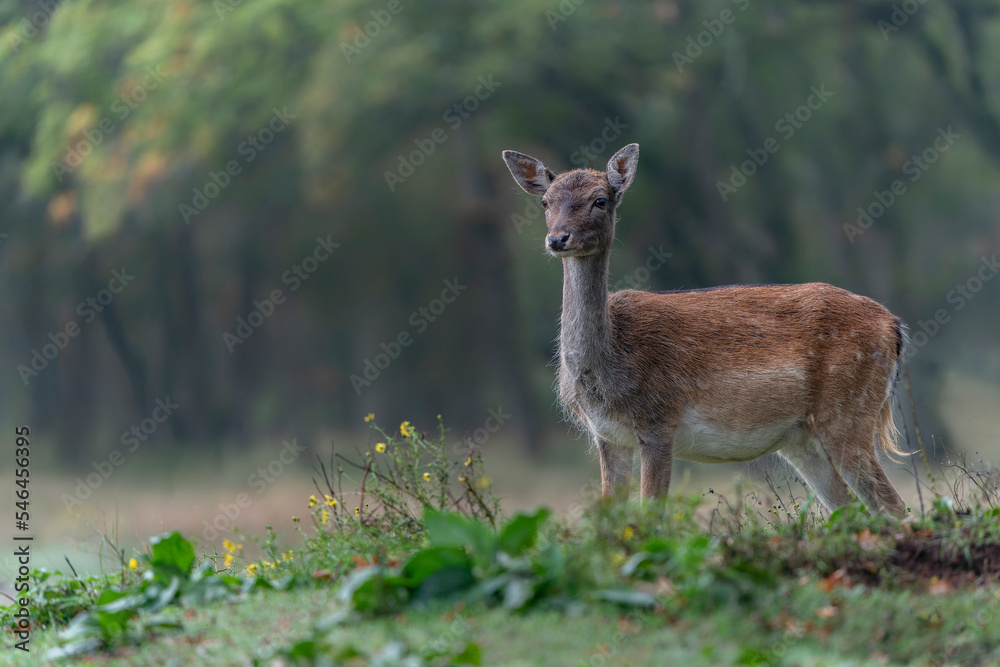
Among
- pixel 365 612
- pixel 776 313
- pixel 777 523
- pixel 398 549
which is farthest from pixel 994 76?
pixel 365 612

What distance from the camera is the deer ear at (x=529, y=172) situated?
25.3 ft

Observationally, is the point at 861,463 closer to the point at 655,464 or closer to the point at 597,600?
the point at 655,464

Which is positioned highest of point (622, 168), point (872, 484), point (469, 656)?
point (622, 168)

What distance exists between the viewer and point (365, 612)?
4551mm

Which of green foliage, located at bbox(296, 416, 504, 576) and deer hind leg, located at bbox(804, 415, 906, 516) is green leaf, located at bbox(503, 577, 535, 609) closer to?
green foliage, located at bbox(296, 416, 504, 576)

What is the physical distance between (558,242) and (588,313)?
73cm

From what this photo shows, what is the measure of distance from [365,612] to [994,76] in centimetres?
1820

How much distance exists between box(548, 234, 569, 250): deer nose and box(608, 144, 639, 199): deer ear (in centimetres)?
76

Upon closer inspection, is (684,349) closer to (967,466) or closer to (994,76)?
(967,466)

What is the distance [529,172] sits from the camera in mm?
7789

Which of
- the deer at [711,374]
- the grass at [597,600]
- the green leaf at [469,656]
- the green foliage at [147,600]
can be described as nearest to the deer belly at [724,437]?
the deer at [711,374]

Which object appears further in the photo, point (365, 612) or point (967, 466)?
point (967, 466)

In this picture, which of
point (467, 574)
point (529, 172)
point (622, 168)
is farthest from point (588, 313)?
point (467, 574)

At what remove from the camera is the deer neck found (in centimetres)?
730
